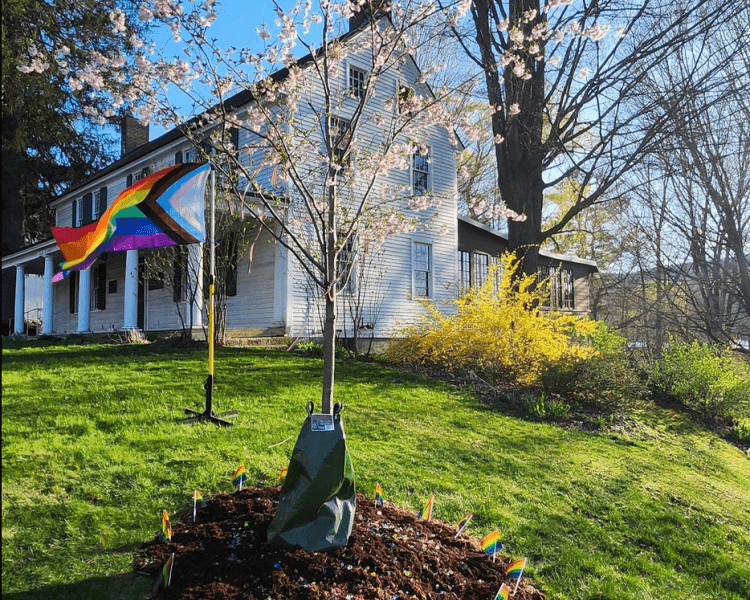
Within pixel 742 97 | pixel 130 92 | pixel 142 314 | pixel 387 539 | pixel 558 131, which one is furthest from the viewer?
pixel 142 314

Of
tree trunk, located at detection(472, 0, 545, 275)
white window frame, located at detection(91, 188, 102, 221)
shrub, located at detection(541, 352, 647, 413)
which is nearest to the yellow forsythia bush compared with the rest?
shrub, located at detection(541, 352, 647, 413)

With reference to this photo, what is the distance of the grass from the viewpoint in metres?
3.46

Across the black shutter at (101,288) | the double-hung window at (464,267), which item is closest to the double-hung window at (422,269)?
the double-hung window at (464,267)

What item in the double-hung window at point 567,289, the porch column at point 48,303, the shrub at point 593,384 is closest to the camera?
the shrub at point 593,384

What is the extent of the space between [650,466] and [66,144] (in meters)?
23.8

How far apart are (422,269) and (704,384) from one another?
786 cm

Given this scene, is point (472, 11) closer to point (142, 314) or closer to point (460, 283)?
point (460, 283)

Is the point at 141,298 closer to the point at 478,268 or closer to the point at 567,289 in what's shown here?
the point at 478,268

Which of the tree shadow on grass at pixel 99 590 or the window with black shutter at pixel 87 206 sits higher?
the window with black shutter at pixel 87 206

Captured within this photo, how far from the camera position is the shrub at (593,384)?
842 centimetres

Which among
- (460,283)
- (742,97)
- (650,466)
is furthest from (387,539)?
(460,283)

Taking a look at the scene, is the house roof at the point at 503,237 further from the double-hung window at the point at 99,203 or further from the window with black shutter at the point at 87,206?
the window with black shutter at the point at 87,206

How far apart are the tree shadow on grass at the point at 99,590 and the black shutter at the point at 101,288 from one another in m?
17.5

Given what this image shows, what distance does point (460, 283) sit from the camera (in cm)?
1722
